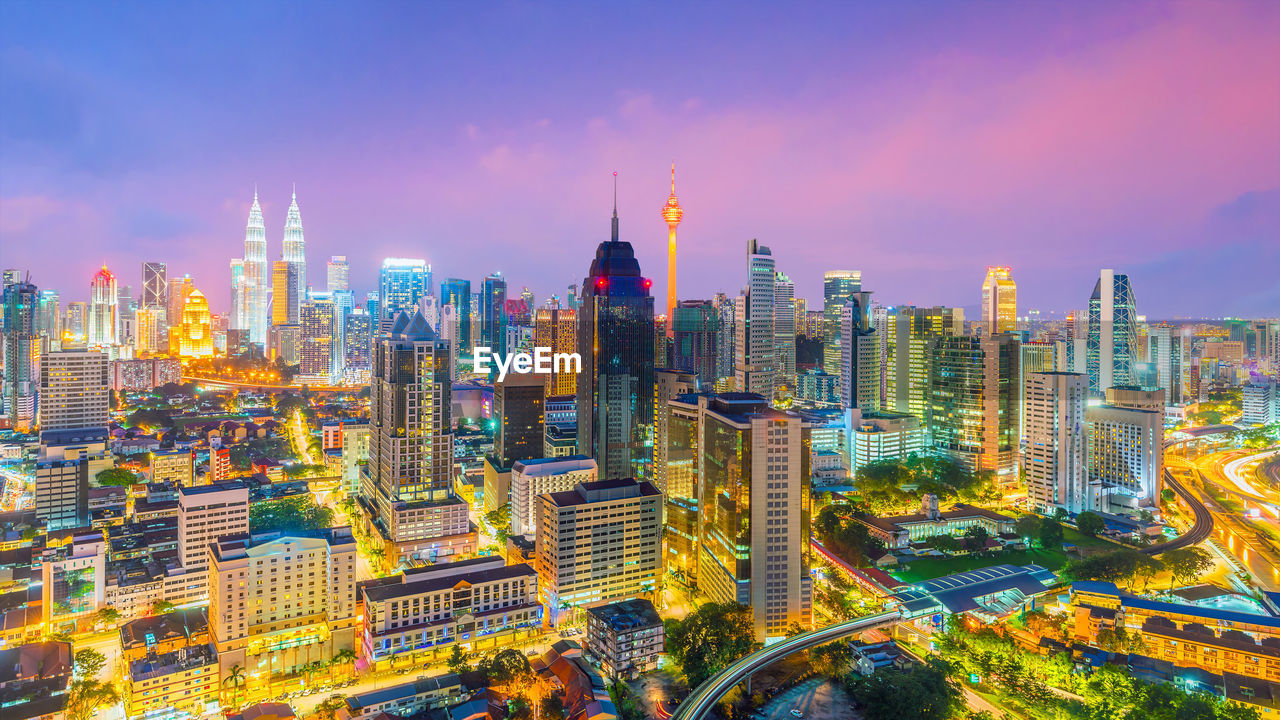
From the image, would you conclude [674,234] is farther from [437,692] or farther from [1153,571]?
[437,692]

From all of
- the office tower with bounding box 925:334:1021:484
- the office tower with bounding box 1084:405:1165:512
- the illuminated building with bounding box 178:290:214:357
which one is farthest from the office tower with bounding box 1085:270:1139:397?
the illuminated building with bounding box 178:290:214:357

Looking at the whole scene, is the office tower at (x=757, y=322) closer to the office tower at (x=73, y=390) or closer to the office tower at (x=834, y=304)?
the office tower at (x=834, y=304)

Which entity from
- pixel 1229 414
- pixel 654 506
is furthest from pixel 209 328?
pixel 1229 414

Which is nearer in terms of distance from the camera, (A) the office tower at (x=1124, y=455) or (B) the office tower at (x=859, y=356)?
(A) the office tower at (x=1124, y=455)

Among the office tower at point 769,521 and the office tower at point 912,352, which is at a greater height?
the office tower at point 912,352

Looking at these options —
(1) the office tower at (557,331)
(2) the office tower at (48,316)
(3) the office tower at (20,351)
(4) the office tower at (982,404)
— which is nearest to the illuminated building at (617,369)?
(1) the office tower at (557,331)

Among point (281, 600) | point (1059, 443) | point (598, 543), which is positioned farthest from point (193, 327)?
point (1059, 443)
